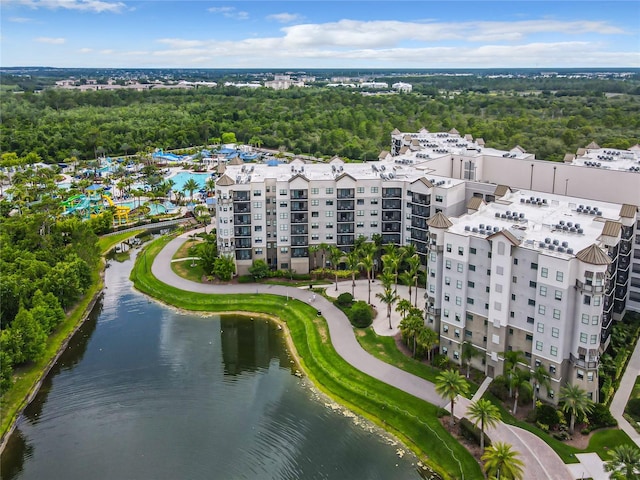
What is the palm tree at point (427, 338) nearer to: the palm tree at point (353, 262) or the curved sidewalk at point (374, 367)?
the curved sidewalk at point (374, 367)

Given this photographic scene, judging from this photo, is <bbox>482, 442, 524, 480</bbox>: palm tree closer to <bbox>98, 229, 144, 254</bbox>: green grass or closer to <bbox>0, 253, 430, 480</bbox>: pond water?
<bbox>0, 253, 430, 480</bbox>: pond water

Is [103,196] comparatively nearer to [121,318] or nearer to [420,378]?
[121,318]

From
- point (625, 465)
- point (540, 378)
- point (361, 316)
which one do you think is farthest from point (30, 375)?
point (625, 465)

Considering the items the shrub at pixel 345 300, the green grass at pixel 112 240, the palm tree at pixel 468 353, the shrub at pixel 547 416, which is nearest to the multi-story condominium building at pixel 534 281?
the palm tree at pixel 468 353

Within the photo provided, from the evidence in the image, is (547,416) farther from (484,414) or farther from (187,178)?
(187,178)

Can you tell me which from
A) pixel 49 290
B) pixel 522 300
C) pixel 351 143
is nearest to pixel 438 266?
pixel 522 300

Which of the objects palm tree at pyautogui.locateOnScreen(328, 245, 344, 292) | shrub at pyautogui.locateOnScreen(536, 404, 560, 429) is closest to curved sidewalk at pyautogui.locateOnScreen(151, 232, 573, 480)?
shrub at pyautogui.locateOnScreen(536, 404, 560, 429)
